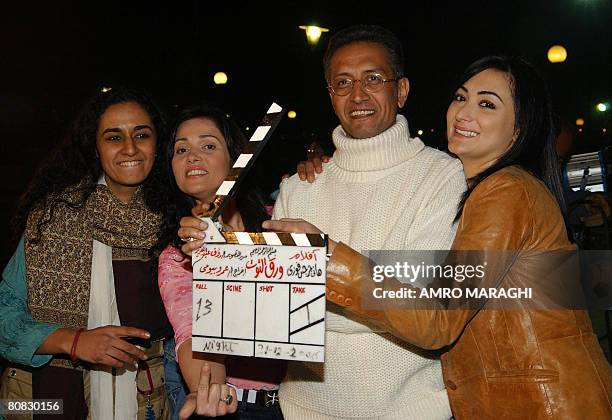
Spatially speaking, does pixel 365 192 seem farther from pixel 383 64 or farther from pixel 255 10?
pixel 255 10

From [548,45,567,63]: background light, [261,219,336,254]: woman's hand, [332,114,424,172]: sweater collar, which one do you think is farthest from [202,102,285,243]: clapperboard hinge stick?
[548,45,567,63]: background light

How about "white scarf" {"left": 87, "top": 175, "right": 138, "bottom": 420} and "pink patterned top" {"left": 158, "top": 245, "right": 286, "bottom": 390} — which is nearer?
"pink patterned top" {"left": 158, "top": 245, "right": 286, "bottom": 390}

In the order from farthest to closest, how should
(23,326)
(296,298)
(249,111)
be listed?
(249,111), (23,326), (296,298)

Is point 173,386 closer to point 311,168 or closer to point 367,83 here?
point 311,168

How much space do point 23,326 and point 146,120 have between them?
131 cm

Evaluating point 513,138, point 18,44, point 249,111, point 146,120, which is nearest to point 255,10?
point 18,44

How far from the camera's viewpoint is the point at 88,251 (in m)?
3.06

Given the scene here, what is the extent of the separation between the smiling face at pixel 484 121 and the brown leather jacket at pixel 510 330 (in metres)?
0.20

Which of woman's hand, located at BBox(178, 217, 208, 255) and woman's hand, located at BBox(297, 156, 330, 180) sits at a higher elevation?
woman's hand, located at BBox(297, 156, 330, 180)

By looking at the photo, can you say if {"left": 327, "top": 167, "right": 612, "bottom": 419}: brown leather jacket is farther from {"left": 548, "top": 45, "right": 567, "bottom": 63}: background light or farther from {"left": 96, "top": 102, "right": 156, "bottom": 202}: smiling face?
{"left": 548, "top": 45, "right": 567, "bottom": 63}: background light

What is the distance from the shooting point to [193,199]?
2.88 meters

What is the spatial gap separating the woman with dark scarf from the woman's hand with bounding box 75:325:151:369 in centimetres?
12

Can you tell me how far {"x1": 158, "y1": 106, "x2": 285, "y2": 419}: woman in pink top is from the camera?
8.16 ft

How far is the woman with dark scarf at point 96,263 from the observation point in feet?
9.71
